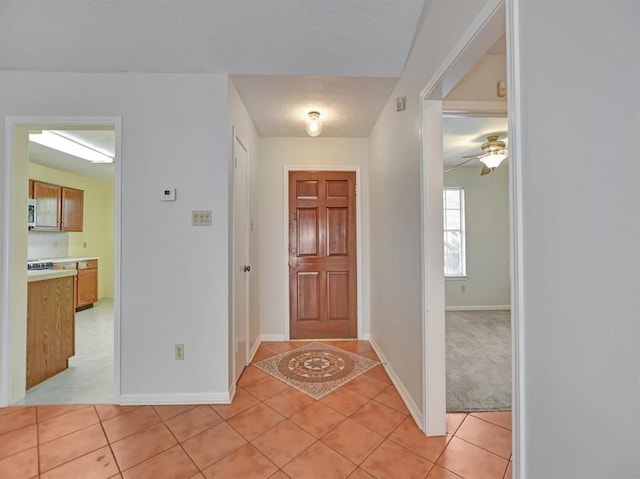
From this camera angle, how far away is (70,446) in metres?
1.70

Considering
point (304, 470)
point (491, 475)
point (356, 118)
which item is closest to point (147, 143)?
point (356, 118)

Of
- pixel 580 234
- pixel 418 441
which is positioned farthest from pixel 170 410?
pixel 580 234

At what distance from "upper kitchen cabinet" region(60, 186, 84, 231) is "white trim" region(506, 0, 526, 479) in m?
6.36

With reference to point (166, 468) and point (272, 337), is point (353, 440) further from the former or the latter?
point (272, 337)

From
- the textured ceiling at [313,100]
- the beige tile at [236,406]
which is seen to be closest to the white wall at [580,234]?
the textured ceiling at [313,100]

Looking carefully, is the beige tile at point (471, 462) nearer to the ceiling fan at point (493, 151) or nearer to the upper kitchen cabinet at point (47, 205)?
the ceiling fan at point (493, 151)

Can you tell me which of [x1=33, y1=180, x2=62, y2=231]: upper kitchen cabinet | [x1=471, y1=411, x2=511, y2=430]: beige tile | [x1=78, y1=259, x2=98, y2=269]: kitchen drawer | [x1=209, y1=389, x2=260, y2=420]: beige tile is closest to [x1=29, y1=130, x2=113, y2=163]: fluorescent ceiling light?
[x1=33, y1=180, x2=62, y2=231]: upper kitchen cabinet

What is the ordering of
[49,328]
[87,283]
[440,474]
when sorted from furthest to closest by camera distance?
[87,283], [49,328], [440,474]

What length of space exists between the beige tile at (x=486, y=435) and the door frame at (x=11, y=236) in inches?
95.6

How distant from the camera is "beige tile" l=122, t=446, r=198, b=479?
4.87 ft

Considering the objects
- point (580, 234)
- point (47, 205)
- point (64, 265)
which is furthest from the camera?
point (64, 265)

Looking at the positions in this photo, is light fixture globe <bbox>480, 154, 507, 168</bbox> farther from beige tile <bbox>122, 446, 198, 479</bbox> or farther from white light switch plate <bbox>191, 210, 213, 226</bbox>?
beige tile <bbox>122, 446, 198, 479</bbox>

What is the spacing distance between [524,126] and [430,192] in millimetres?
882

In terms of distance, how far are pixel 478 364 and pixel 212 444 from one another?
2442mm
